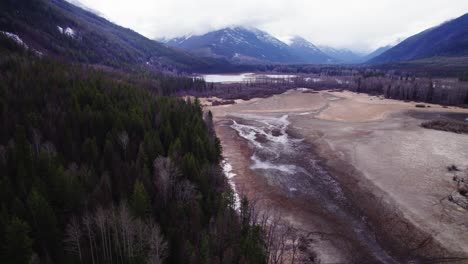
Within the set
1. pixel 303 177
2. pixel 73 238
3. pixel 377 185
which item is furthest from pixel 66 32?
pixel 377 185

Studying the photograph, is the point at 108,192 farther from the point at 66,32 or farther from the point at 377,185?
the point at 66,32

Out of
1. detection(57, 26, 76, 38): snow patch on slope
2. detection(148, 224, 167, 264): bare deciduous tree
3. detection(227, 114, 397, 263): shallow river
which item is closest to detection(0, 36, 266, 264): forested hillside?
detection(148, 224, 167, 264): bare deciduous tree

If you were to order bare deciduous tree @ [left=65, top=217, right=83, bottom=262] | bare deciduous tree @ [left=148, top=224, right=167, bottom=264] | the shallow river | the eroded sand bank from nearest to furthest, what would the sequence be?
1. bare deciduous tree @ [left=148, top=224, right=167, bottom=264]
2. bare deciduous tree @ [left=65, top=217, right=83, bottom=262]
3. the eroded sand bank
4. the shallow river

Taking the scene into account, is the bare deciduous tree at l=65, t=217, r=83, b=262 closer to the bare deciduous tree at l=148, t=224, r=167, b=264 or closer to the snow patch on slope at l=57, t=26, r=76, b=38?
the bare deciduous tree at l=148, t=224, r=167, b=264

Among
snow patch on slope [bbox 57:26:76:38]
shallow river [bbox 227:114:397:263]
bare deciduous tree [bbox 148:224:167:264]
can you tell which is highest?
snow patch on slope [bbox 57:26:76:38]

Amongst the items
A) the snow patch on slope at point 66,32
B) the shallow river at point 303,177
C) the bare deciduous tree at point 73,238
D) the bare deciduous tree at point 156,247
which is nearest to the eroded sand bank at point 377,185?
the shallow river at point 303,177

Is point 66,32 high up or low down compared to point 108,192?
up

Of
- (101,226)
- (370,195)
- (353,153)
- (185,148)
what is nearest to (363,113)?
(353,153)
